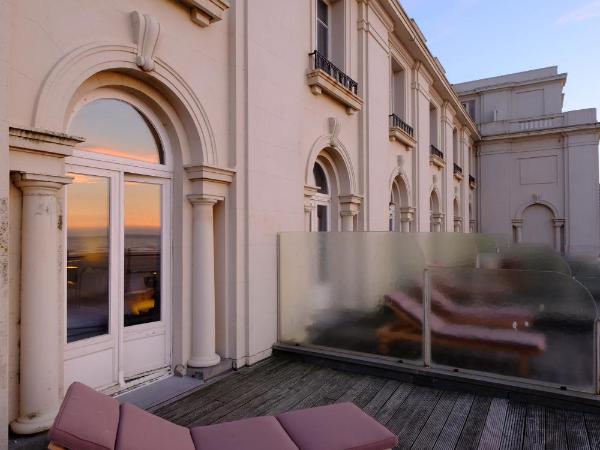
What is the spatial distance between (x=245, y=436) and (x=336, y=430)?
1.89 feet

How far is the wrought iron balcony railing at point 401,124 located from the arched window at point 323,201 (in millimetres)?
3216

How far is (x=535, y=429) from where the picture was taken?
11.9 ft

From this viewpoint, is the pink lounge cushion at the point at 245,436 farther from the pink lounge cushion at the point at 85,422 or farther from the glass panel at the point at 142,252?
the glass panel at the point at 142,252

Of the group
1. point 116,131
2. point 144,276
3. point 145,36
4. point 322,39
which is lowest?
point 144,276

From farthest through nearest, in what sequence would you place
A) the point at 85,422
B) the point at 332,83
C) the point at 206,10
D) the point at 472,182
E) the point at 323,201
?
1. the point at 472,182
2. the point at 323,201
3. the point at 332,83
4. the point at 206,10
5. the point at 85,422

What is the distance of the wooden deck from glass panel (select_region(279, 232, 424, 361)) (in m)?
0.48

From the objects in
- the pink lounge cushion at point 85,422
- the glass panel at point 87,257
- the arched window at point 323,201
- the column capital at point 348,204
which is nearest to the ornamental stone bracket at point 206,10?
the glass panel at point 87,257

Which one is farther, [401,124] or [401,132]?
[401,124]

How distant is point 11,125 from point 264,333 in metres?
3.77

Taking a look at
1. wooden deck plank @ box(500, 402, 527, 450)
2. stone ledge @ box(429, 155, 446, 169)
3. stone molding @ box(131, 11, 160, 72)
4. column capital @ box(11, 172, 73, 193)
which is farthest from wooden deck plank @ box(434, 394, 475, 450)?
stone ledge @ box(429, 155, 446, 169)

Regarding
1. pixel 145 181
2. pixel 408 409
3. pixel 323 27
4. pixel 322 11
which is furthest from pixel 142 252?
pixel 322 11

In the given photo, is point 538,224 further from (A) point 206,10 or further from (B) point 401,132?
(A) point 206,10

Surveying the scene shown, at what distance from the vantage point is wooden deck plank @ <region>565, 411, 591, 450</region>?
3.36 m

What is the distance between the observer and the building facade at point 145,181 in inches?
130
